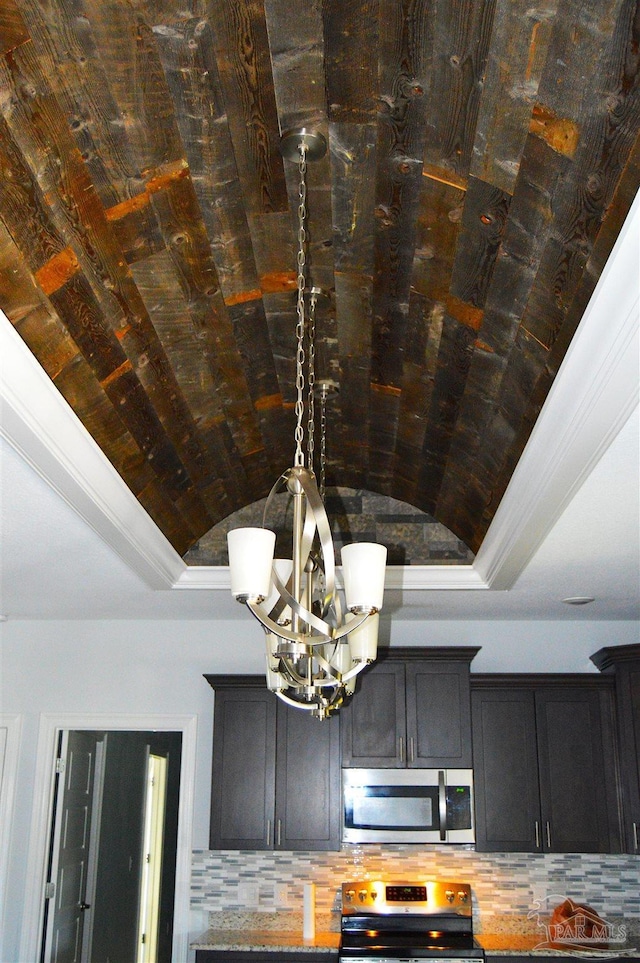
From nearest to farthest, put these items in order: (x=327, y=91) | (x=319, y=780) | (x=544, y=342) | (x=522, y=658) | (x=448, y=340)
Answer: (x=327, y=91)
(x=544, y=342)
(x=448, y=340)
(x=319, y=780)
(x=522, y=658)

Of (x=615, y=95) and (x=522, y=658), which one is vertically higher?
(x=615, y=95)

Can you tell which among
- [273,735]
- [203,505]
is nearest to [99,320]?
[203,505]

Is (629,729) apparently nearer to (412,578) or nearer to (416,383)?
(412,578)

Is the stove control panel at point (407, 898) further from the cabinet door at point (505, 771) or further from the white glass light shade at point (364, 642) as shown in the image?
the white glass light shade at point (364, 642)

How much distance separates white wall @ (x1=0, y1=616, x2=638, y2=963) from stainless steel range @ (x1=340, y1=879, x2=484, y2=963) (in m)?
1.26

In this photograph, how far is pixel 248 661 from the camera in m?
5.38

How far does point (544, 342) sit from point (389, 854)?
3575 millimetres

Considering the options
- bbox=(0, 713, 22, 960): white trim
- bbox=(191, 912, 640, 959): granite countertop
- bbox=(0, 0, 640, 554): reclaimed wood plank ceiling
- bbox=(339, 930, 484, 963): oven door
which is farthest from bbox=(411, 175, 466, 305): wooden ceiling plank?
bbox=(0, 713, 22, 960): white trim

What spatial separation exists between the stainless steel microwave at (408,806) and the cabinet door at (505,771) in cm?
9

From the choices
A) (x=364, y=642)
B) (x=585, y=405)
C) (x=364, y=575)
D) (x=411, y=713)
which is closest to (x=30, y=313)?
(x=364, y=575)

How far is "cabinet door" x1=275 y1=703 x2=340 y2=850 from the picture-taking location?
4.76 m

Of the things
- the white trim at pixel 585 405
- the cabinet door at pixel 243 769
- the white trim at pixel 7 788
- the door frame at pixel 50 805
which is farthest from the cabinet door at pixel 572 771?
the white trim at pixel 7 788

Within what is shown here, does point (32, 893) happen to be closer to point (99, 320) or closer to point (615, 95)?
point (99, 320)

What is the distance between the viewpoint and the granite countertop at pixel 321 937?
4434 millimetres
